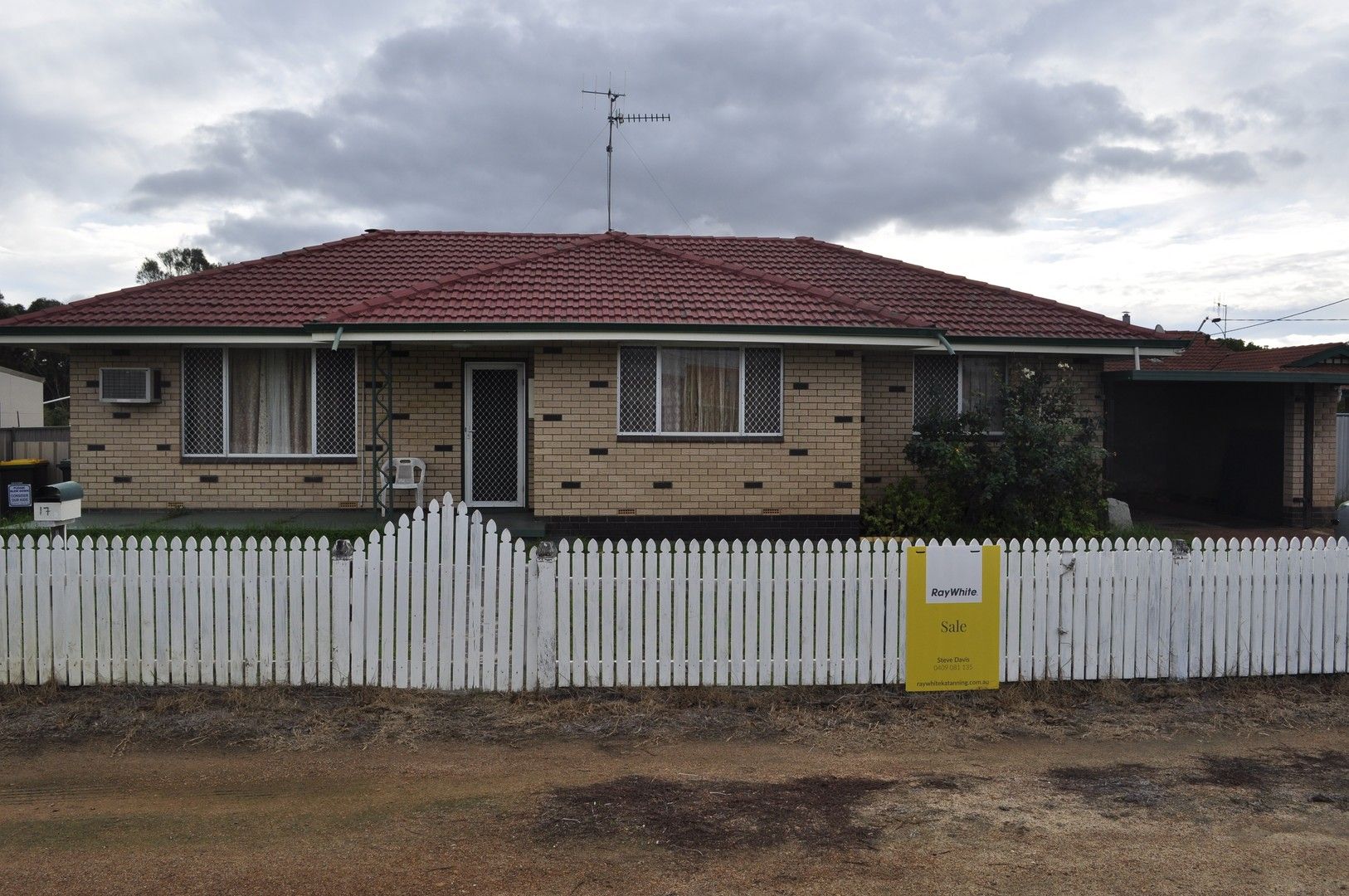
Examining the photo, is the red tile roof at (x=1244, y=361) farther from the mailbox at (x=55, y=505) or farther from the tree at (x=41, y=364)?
the tree at (x=41, y=364)

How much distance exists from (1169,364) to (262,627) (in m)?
18.9

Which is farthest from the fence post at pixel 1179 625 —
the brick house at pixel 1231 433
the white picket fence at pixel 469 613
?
the brick house at pixel 1231 433

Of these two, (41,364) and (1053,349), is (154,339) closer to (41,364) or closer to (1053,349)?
(1053,349)

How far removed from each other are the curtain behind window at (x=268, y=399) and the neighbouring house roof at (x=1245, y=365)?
11.5m

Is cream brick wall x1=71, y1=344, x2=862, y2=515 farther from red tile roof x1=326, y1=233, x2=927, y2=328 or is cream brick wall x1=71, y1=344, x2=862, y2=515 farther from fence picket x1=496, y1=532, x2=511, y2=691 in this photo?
fence picket x1=496, y1=532, x2=511, y2=691

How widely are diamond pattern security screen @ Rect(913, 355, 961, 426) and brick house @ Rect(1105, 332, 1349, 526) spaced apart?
224 cm

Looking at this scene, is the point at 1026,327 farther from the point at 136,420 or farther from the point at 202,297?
the point at 136,420

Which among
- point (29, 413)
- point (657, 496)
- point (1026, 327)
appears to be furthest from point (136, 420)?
point (29, 413)

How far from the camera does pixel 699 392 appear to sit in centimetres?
1266

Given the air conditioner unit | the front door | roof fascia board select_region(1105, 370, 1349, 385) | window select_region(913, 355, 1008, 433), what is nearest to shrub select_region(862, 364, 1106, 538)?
window select_region(913, 355, 1008, 433)

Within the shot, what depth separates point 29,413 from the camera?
3956 cm

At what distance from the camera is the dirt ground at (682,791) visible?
184 inches

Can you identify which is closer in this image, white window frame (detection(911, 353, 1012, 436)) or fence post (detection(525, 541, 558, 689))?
fence post (detection(525, 541, 558, 689))

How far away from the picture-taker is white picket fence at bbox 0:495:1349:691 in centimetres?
730
